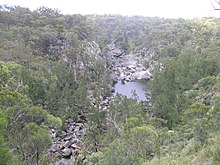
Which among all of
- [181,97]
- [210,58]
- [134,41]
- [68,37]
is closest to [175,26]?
[134,41]

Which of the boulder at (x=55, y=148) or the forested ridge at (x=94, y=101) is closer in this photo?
the forested ridge at (x=94, y=101)

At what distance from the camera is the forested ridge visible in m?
13.5

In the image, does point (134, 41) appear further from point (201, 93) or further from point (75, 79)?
point (201, 93)

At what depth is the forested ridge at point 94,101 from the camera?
13484 millimetres

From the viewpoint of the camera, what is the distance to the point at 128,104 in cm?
2366

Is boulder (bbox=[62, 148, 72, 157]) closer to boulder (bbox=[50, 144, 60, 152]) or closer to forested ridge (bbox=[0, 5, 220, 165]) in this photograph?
forested ridge (bbox=[0, 5, 220, 165])

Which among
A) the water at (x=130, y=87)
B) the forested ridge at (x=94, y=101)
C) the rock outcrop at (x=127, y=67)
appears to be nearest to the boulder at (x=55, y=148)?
the forested ridge at (x=94, y=101)

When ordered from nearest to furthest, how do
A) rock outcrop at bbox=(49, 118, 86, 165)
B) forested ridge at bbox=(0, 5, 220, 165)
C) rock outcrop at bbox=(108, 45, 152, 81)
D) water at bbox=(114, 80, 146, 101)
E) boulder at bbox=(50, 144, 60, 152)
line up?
forested ridge at bbox=(0, 5, 220, 165) < rock outcrop at bbox=(49, 118, 86, 165) < boulder at bbox=(50, 144, 60, 152) < water at bbox=(114, 80, 146, 101) < rock outcrop at bbox=(108, 45, 152, 81)

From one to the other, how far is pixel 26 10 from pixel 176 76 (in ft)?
114

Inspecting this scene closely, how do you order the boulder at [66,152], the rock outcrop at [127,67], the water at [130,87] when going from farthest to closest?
the rock outcrop at [127,67] < the water at [130,87] < the boulder at [66,152]

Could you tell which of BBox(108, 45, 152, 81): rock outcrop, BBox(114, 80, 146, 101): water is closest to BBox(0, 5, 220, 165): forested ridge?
Result: BBox(108, 45, 152, 81): rock outcrop

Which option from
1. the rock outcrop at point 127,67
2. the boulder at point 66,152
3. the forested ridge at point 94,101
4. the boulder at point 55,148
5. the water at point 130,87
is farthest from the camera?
the rock outcrop at point 127,67

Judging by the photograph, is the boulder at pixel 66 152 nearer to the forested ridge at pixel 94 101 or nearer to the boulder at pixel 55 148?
the forested ridge at pixel 94 101

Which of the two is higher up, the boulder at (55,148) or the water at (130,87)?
the water at (130,87)
